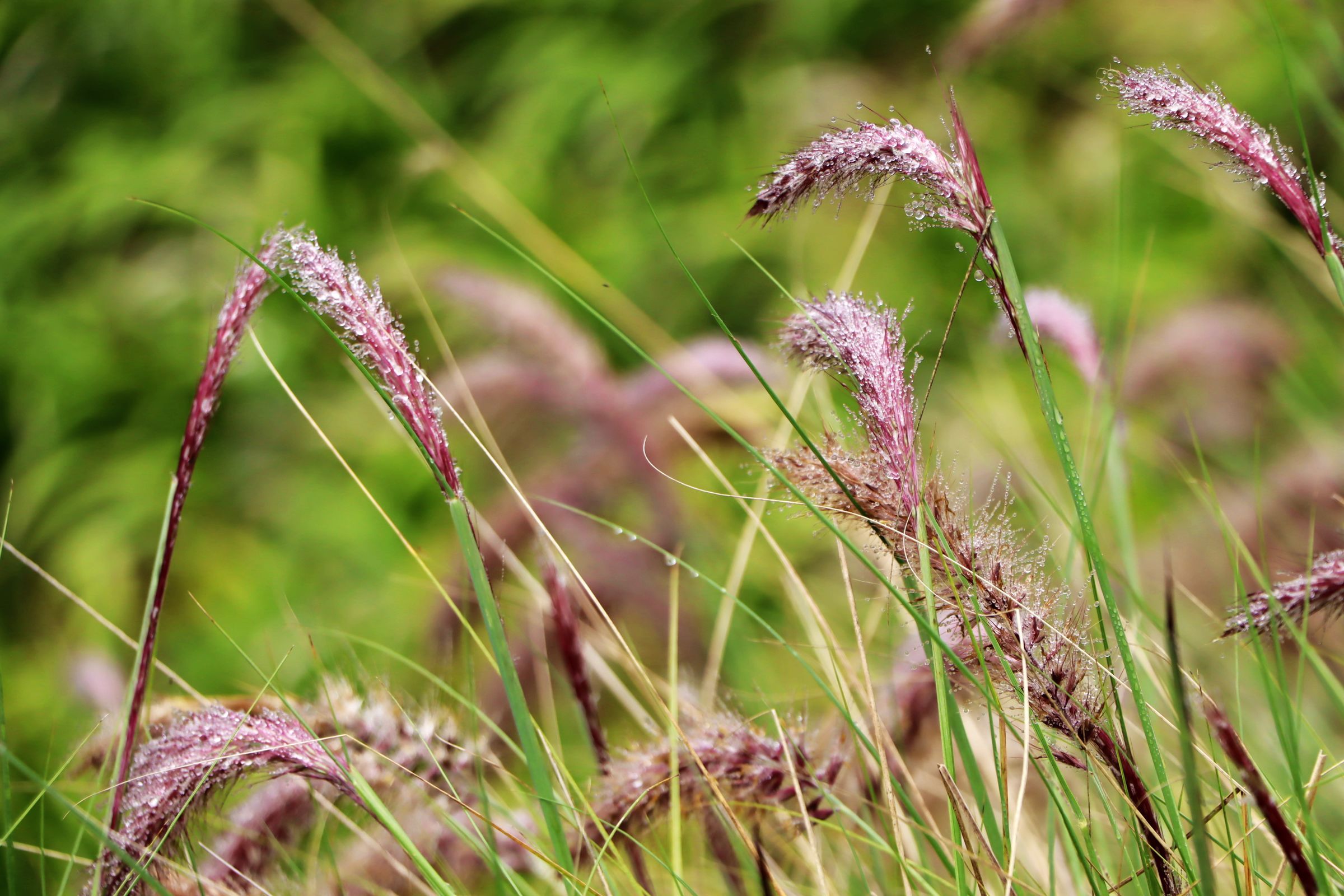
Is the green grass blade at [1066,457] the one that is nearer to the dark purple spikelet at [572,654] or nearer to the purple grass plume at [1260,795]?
the purple grass plume at [1260,795]

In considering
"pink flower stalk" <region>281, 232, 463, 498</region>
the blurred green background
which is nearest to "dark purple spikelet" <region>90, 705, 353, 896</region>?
"pink flower stalk" <region>281, 232, 463, 498</region>

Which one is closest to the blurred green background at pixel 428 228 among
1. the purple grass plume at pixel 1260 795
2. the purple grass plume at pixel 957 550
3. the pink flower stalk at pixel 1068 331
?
the pink flower stalk at pixel 1068 331

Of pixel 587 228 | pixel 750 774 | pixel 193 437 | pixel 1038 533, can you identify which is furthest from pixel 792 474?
pixel 587 228

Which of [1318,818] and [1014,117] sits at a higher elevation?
[1014,117]

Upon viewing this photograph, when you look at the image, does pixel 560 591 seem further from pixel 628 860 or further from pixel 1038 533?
pixel 1038 533

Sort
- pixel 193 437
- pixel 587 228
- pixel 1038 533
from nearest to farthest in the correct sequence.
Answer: pixel 193 437 < pixel 1038 533 < pixel 587 228

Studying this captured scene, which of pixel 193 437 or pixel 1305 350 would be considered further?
pixel 1305 350

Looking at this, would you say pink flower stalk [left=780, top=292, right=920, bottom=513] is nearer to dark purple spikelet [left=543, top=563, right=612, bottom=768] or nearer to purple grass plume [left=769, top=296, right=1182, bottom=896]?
purple grass plume [left=769, top=296, right=1182, bottom=896]

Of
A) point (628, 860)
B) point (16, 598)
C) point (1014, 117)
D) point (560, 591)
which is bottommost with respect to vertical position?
point (16, 598)
